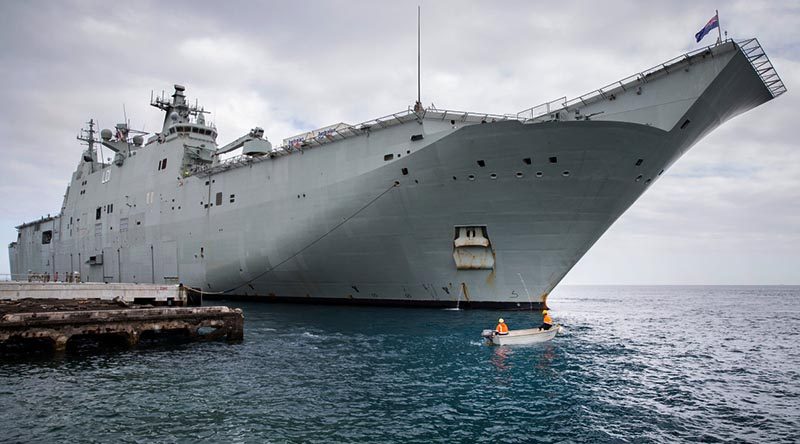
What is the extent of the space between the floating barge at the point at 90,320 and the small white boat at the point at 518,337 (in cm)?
866

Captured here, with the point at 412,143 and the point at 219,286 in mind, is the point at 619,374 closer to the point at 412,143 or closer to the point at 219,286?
the point at 412,143

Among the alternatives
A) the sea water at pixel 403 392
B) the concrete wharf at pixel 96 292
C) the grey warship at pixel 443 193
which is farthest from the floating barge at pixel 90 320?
the grey warship at pixel 443 193

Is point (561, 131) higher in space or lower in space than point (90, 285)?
higher

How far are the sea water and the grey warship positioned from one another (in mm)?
5610

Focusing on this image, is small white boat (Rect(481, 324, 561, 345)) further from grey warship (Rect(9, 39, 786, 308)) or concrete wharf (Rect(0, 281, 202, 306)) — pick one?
concrete wharf (Rect(0, 281, 202, 306))

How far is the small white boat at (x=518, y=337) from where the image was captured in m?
16.3

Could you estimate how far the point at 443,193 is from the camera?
21969 millimetres

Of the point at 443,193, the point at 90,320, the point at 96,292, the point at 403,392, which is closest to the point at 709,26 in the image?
the point at 443,193

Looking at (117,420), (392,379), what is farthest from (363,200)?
(117,420)

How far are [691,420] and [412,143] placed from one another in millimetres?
15575

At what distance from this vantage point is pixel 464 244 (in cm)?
2252

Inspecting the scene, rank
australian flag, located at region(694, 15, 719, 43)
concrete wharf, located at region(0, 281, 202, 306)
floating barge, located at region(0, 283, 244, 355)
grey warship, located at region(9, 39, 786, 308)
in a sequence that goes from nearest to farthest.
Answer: floating barge, located at region(0, 283, 244, 355), australian flag, located at region(694, 15, 719, 43), grey warship, located at region(9, 39, 786, 308), concrete wharf, located at region(0, 281, 202, 306)

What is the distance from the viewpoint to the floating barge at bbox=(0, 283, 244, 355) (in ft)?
47.6

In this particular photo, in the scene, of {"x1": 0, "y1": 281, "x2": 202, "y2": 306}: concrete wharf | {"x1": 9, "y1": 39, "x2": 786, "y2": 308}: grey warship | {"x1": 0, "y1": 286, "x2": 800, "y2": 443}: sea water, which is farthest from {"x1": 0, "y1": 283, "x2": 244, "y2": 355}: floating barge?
{"x1": 9, "y1": 39, "x2": 786, "y2": 308}: grey warship
